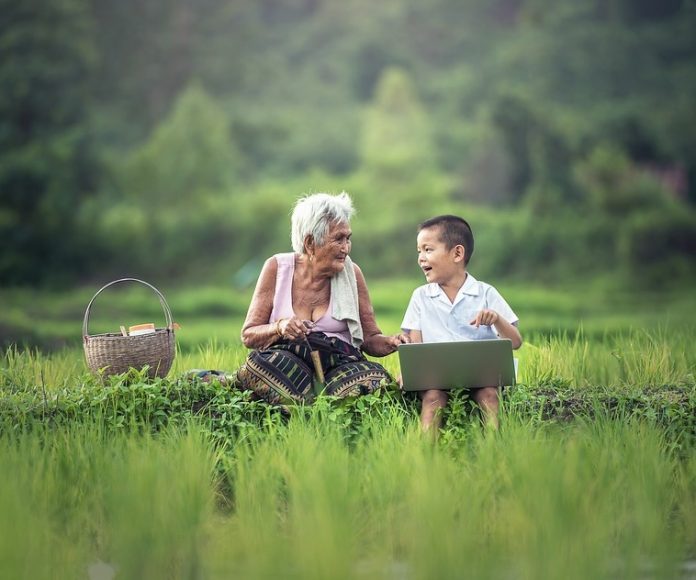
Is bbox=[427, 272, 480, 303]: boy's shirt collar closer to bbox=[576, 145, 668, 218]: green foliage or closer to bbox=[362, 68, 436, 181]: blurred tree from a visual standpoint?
bbox=[576, 145, 668, 218]: green foliage

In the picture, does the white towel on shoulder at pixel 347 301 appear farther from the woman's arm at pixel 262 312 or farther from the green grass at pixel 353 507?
the green grass at pixel 353 507

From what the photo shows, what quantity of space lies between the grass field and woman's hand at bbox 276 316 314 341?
0.34m

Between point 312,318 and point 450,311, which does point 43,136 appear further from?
point 450,311

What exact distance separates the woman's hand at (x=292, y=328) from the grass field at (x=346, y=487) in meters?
0.34

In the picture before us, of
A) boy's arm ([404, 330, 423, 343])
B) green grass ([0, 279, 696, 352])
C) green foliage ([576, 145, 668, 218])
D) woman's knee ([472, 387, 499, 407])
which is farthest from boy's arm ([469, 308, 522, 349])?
green foliage ([576, 145, 668, 218])

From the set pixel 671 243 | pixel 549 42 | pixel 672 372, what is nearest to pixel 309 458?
pixel 672 372

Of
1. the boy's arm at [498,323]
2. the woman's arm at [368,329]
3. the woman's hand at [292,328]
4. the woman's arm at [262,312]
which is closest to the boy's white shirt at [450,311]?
the boy's arm at [498,323]

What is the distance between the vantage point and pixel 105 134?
A: 26.6 metres

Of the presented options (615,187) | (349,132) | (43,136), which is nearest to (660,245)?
(615,187)

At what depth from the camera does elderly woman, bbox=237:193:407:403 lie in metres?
4.77

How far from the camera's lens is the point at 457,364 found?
441 centimetres

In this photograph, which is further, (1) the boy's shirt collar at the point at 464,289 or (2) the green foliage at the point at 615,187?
(2) the green foliage at the point at 615,187

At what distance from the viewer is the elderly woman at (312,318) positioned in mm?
4766

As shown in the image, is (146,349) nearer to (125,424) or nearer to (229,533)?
(125,424)
